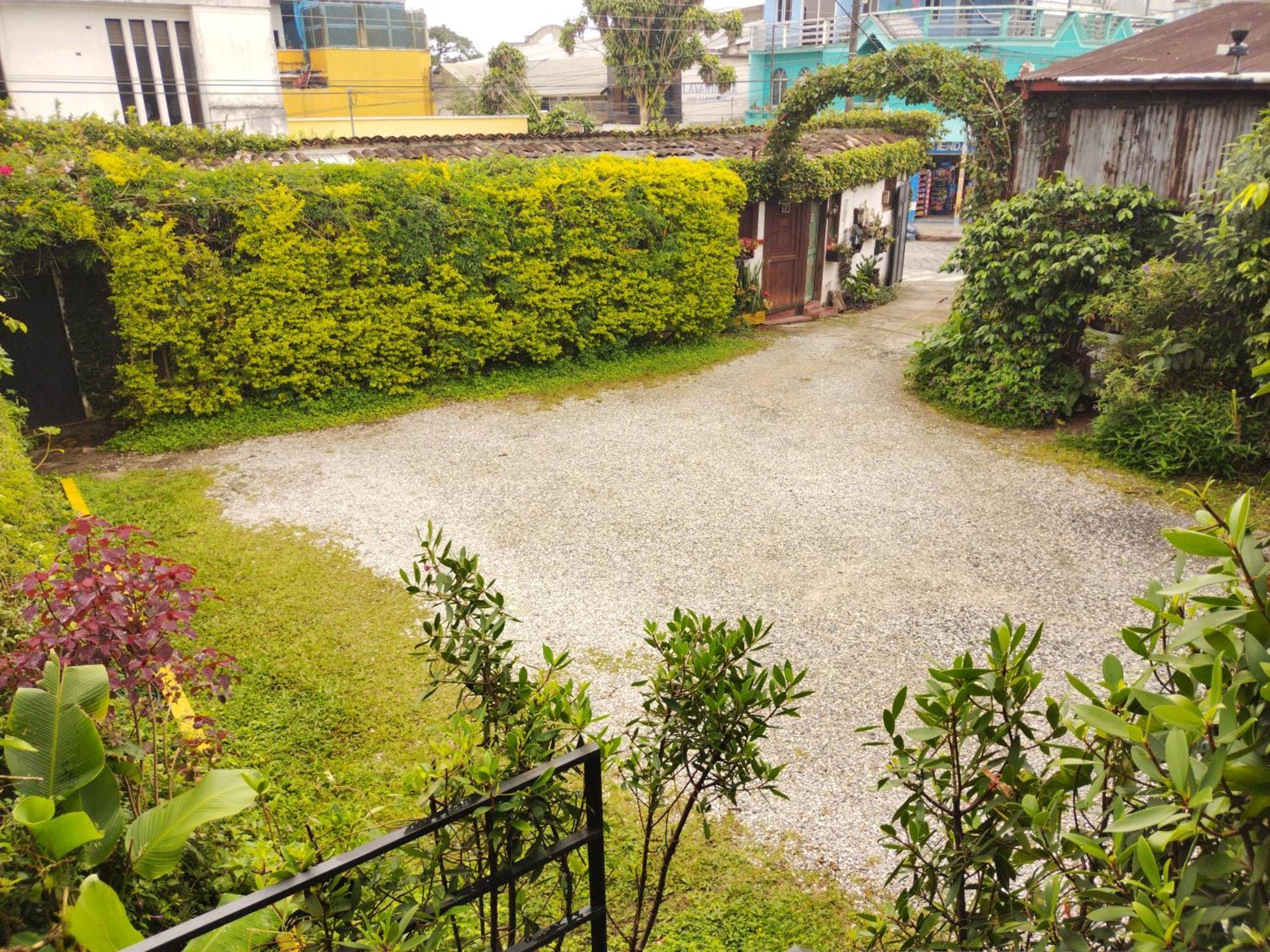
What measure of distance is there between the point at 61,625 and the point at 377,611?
3.16 metres

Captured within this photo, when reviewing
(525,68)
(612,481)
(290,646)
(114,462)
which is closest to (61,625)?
(290,646)

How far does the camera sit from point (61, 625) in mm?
3482

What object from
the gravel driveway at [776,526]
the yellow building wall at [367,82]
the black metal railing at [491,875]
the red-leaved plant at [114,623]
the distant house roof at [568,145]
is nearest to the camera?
the black metal railing at [491,875]

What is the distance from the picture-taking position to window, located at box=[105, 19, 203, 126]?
18.5 meters

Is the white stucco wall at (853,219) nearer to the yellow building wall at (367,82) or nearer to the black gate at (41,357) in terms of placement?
the black gate at (41,357)

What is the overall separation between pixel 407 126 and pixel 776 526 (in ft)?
59.4

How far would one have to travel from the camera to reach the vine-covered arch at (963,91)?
35.3ft

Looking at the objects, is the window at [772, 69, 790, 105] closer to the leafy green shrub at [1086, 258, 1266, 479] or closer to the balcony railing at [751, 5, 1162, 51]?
the balcony railing at [751, 5, 1162, 51]

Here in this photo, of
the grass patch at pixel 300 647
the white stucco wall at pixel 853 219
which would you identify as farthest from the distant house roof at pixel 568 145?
the grass patch at pixel 300 647

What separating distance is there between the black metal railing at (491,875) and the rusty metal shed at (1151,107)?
9542 millimetres

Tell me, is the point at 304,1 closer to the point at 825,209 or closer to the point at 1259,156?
the point at 825,209

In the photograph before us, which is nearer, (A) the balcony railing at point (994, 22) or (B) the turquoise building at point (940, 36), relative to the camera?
(A) the balcony railing at point (994, 22)

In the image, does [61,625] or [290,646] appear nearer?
[61,625]

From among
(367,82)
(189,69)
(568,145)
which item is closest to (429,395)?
(568,145)
